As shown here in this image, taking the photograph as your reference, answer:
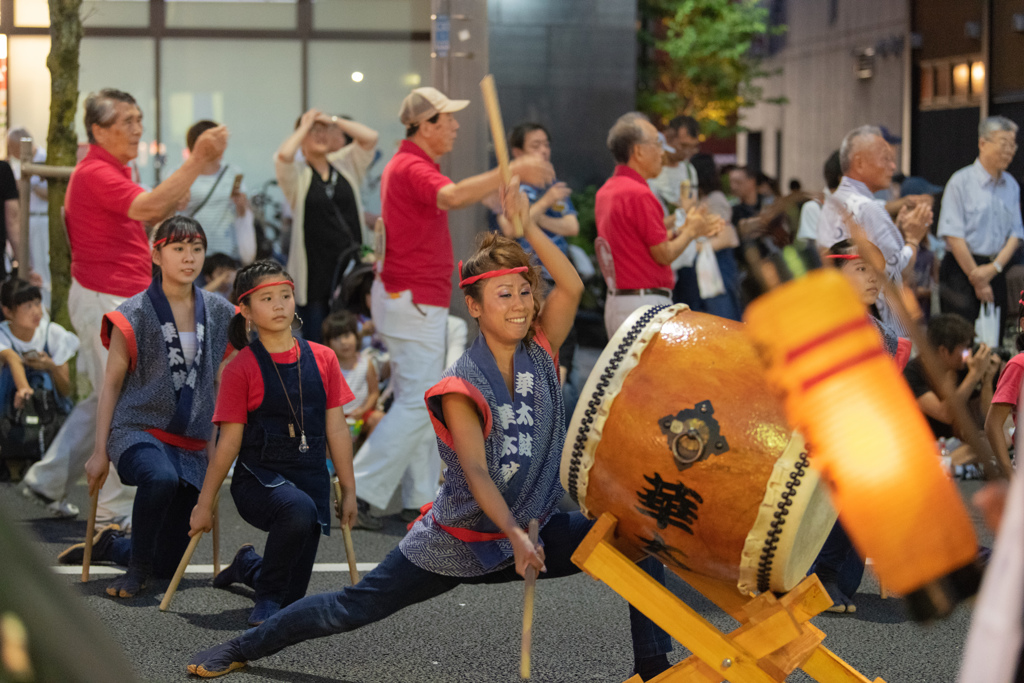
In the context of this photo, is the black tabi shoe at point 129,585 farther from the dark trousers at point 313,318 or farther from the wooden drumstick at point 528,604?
the dark trousers at point 313,318

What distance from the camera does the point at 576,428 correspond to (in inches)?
115

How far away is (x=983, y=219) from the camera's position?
7.32 meters

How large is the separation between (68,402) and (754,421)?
4546mm

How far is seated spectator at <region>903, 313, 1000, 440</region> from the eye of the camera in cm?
572

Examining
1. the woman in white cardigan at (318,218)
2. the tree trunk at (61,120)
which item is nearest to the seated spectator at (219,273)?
the woman in white cardigan at (318,218)

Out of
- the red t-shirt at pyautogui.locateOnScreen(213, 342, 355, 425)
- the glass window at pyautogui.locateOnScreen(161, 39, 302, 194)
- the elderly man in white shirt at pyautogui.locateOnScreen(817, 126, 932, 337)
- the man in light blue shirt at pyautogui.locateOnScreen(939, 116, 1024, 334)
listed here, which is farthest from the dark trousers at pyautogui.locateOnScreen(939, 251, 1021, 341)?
the glass window at pyautogui.locateOnScreen(161, 39, 302, 194)

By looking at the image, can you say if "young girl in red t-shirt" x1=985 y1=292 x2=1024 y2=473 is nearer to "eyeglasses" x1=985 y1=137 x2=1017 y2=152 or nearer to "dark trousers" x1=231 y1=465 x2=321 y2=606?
"dark trousers" x1=231 y1=465 x2=321 y2=606

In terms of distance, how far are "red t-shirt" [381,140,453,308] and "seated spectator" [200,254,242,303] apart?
1545 millimetres

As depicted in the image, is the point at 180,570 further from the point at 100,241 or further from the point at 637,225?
the point at 637,225

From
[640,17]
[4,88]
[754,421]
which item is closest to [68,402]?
[754,421]

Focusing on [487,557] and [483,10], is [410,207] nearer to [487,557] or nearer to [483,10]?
[483,10]

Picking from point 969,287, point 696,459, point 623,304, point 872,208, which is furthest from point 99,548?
point 969,287

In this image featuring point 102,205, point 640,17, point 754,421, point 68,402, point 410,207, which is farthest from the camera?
point 640,17

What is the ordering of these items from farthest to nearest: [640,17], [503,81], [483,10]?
1. [640,17]
2. [503,81]
3. [483,10]
